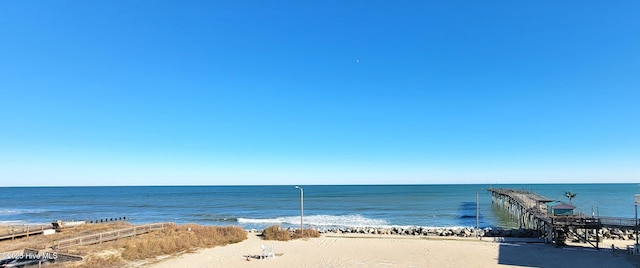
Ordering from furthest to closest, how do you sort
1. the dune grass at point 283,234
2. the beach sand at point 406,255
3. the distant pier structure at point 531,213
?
the distant pier structure at point 531,213
the dune grass at point 283,234
the beach sand at point 406,255

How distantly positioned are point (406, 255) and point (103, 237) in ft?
65.7

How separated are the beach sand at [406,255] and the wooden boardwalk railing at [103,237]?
6409mm

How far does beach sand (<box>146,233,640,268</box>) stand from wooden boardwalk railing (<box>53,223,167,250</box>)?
641cm

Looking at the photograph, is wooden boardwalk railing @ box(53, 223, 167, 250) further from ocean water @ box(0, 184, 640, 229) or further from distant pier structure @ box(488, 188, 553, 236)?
distant pier structure @ box(488, 188, 553, 236)

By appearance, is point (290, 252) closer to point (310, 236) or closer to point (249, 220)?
point (310, 236)

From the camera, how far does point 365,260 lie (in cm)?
2089

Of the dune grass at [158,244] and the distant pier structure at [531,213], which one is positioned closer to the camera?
the dune grass at [158,244]

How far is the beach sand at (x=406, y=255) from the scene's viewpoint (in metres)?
20.1

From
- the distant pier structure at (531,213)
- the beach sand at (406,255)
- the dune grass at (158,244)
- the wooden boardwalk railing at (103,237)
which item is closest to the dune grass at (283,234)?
the beach sand at (406,255)

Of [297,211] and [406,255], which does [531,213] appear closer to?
[406,255]

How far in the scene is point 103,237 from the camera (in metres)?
24.8

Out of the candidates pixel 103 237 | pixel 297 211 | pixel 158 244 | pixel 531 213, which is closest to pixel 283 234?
pixel 158 244

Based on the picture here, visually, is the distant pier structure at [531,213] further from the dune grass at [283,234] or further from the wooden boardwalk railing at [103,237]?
the wooden boardwalk railing at [103,237]

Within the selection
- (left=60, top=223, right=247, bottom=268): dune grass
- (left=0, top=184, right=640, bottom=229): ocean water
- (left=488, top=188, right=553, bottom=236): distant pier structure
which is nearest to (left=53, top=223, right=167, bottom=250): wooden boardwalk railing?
(left=60, top=223, right=247, bottom=268): dune grass
